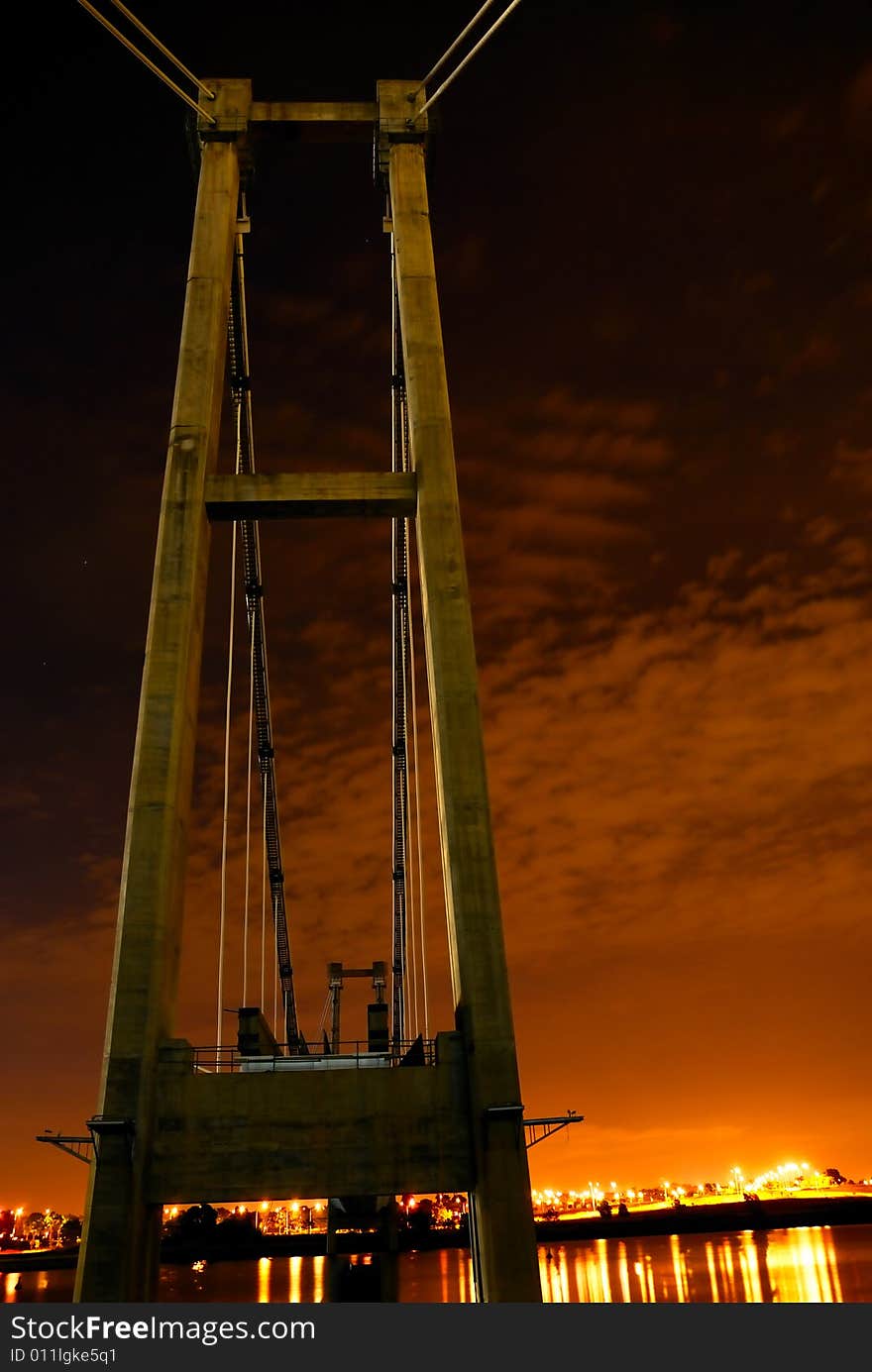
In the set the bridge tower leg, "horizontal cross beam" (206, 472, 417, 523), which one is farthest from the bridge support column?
the bridge tower leg

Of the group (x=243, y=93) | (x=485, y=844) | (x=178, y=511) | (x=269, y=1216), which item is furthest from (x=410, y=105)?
(x=269, y=1216)

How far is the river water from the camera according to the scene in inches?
2446

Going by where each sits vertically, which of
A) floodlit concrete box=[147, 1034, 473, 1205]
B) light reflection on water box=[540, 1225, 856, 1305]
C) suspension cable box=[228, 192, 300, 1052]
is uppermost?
suspension cable box=[228, 192, 300, 1052]

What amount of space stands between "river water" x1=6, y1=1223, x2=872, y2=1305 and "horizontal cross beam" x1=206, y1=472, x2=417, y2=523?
110 ft

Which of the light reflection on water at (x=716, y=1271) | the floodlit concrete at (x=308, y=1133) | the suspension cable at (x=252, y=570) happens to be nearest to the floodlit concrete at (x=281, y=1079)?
the floodlit concrete at (x=308, y=1133)

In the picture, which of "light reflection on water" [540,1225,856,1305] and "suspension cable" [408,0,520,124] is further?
"light reflection on water" [540,1225,856,1305]

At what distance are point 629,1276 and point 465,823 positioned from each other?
256 feet

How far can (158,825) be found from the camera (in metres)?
13.3

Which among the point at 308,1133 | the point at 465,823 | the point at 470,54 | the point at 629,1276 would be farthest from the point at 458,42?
the point at 629,1276

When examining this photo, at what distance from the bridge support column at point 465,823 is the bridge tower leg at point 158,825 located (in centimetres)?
310

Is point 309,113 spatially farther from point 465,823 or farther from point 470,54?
point 465,823

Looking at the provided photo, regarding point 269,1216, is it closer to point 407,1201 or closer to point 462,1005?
point 407,1201

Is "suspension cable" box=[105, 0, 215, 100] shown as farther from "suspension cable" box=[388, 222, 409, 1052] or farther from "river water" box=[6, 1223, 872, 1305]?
"river water" box=[6, 1223, 872, 1305]

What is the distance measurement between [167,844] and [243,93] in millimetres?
13757
